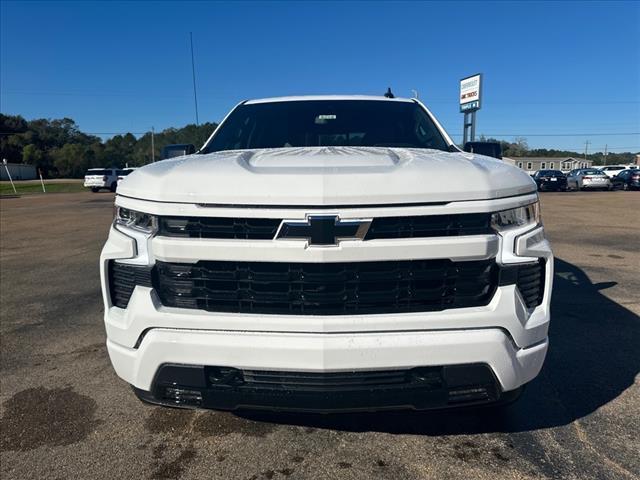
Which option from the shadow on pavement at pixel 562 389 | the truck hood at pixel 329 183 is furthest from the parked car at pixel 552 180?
the truck hood at pixel 329 183

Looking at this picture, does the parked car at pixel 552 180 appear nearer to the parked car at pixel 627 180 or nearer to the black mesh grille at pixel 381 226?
the parked car at pixel 627 180

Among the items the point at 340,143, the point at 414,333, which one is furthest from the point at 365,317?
the point at 340,143

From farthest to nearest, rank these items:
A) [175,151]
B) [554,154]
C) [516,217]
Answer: [554,154] < [175,151] < [516,217]

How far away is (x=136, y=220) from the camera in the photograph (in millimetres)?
2268

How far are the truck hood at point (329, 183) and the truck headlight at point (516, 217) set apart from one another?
0.26 ft

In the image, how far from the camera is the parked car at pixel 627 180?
31203 mm

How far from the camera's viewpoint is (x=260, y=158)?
2.60m

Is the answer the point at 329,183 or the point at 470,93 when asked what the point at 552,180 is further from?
the point at 329,183

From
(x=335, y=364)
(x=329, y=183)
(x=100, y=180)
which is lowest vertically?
(x=100, y=180)

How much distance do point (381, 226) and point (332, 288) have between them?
1.11 ft

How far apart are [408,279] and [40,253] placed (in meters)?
8.84

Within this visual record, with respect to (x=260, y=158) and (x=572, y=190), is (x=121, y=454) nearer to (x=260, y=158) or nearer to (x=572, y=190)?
(x=260, y=158)

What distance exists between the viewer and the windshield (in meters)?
3.63

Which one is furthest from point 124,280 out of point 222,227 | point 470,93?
point 470,93
